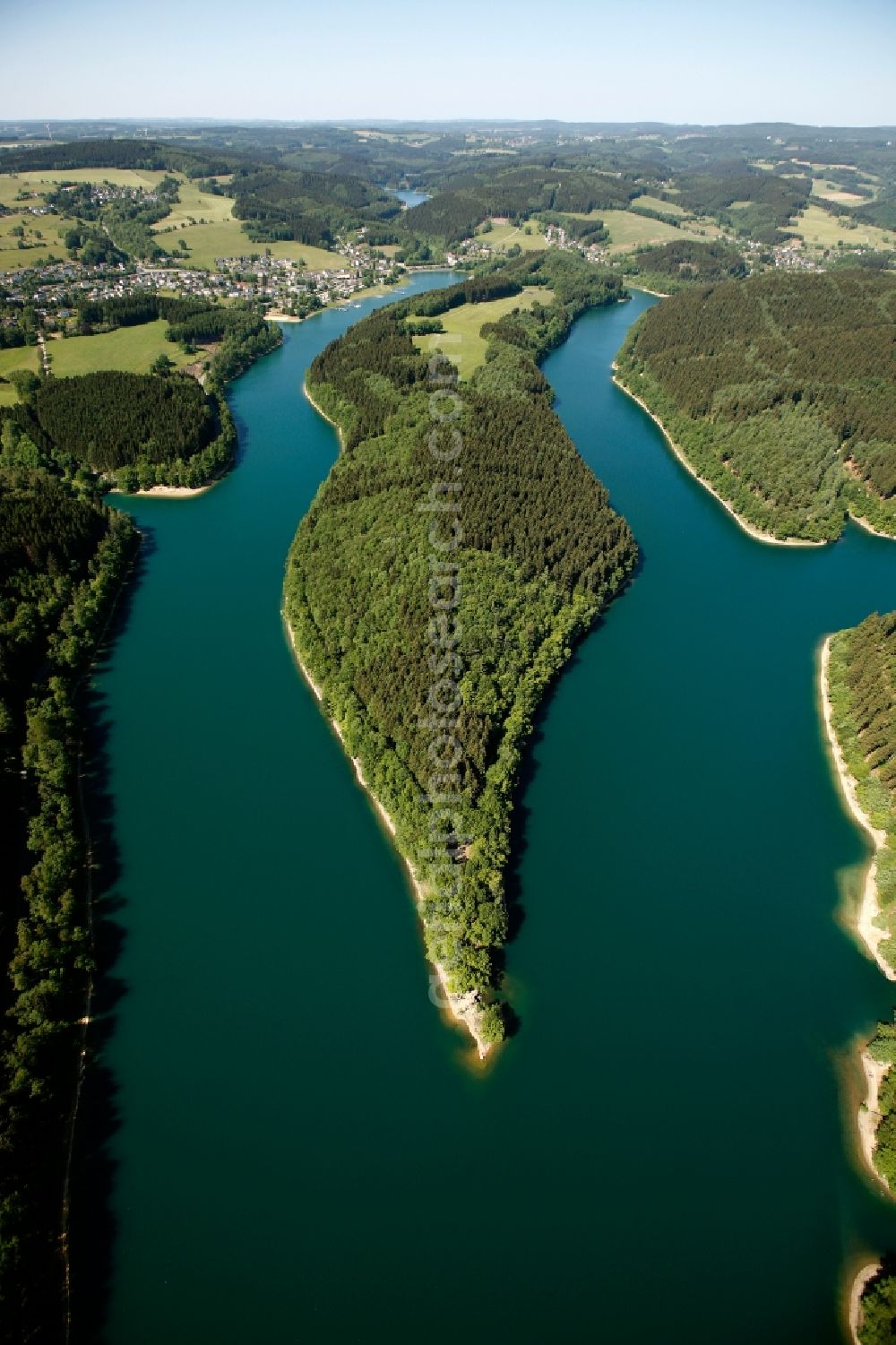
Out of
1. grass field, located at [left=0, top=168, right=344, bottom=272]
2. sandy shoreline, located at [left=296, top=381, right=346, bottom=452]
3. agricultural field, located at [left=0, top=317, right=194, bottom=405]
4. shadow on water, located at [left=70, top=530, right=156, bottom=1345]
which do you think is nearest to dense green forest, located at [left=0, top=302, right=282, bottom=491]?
agricultural field, located at [left=0, top=317, right=194, bottom=405]

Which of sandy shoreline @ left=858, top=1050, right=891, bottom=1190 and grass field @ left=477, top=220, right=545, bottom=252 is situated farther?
grass field @ left=477, top=220, right=545, bottom=252

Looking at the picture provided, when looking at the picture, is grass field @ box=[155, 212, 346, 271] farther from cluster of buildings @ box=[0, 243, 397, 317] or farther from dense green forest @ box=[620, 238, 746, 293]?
dense green forest @ box=[620, 238, 746, 293]

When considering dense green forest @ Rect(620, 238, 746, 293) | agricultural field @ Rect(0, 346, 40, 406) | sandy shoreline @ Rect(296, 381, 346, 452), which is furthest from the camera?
dense green forest @ Rect(620, 238, 746, 293)

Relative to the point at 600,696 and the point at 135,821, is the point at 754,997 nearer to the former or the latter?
the point at 600,696

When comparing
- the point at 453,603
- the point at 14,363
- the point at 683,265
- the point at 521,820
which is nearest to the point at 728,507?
the point at 453,603

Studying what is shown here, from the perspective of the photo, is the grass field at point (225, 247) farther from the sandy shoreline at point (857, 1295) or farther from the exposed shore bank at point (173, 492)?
the sandy shoreline at point (857, 1295)

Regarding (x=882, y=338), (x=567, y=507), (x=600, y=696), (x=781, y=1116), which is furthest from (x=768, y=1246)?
(x=882, y=338)
